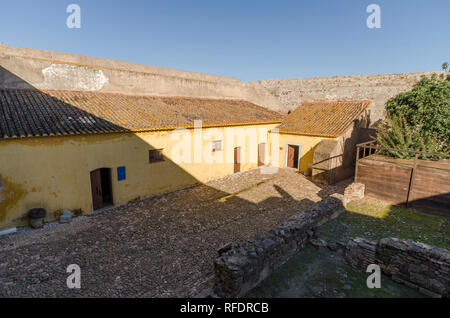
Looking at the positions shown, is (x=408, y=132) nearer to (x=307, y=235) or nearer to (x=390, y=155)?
(x=390, y=155)

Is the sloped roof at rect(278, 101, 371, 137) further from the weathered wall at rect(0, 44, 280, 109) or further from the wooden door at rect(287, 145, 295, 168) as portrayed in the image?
the weathered wall at rect(0, 44, 280, 109)

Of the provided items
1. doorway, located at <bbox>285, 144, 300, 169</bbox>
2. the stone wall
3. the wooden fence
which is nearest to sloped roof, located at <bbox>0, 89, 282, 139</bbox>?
the stone wall

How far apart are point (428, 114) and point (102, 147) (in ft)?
54.8

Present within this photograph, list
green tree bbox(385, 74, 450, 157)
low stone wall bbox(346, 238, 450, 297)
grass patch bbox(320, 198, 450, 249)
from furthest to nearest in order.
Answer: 1. green tree bbox(385, 74, 450, 157)
2. grass patch bbox(320, 198, 450, 249)
3. low stone wall bbox(346, 238, 450, 297)

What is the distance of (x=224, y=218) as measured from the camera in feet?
33.5

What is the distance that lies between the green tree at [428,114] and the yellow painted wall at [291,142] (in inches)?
173

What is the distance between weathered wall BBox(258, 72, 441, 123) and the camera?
16766 mm

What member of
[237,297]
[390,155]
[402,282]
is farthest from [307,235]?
[390,155]

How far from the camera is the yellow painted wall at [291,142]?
52.3 ft

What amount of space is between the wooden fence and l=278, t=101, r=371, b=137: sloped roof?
391 cm

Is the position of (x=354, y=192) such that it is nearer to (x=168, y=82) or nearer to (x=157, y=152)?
(x=157, y=152)

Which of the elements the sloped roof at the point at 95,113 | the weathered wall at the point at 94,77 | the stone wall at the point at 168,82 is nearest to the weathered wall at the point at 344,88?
the stone wall at the point at 168,82
